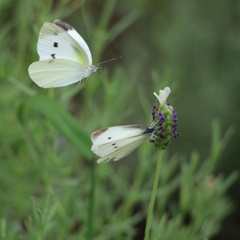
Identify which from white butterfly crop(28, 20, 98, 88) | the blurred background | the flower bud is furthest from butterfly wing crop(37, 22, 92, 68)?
the flower bud

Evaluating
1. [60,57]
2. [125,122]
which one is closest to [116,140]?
[60,57]

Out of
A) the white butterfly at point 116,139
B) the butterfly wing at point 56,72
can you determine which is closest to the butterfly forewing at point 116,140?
the white butterfly at point 116,139

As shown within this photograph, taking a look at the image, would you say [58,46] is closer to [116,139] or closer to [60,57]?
[60,57]

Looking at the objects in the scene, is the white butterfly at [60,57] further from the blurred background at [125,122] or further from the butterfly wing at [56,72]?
the blurred background at [125,122]

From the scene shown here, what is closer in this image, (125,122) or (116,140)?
(116,140)

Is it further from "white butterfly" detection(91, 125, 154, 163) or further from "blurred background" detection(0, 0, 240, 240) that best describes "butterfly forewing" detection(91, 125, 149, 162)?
"blurred background" detection(0, 0, 240, 240)

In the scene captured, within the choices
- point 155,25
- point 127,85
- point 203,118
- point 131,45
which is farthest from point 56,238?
point 155,25

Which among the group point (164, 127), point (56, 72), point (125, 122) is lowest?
point (164, 127)
